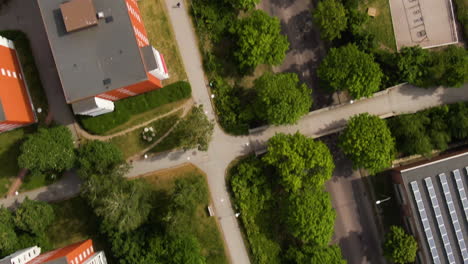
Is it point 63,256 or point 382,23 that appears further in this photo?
point 382,23

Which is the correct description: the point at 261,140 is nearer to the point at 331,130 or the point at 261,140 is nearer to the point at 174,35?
the point at 331,130

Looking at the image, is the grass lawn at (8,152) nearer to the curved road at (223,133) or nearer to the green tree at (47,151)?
the green tree at (47,151)

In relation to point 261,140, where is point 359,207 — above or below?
below

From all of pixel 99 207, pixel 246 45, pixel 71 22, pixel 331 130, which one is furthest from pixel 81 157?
pixel 331 130

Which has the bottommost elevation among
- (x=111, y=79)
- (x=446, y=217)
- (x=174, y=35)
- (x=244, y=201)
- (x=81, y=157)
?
(x=446, y=217)

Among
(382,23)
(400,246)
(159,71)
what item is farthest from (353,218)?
(159,71)

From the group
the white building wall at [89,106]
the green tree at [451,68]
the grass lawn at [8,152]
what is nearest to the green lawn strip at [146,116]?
the white building wall at [89,106]

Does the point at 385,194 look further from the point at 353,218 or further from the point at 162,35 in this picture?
the point at 162,35
